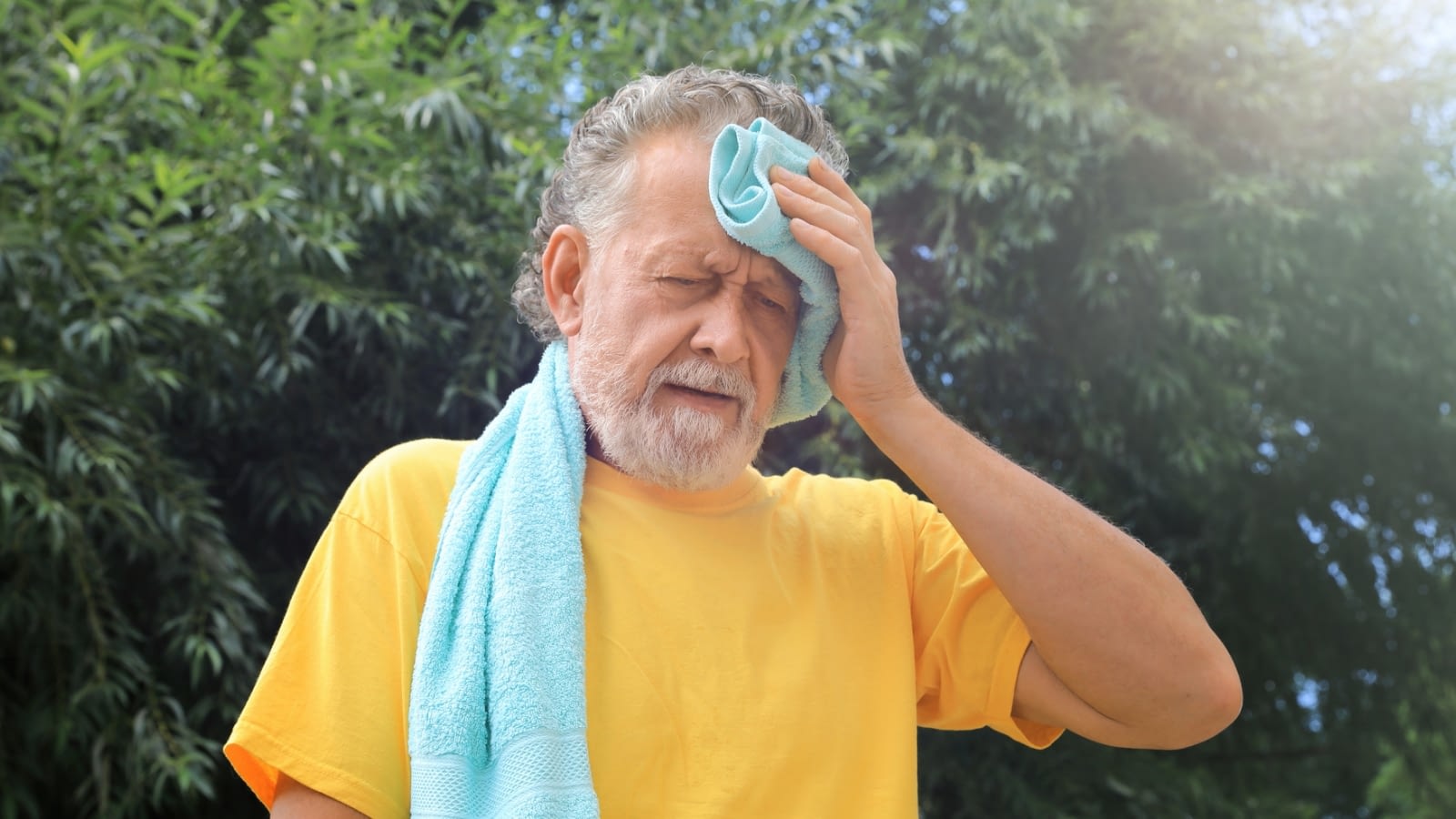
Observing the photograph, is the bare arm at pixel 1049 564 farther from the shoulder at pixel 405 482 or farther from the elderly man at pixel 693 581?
the shoulder at pixel 405 482

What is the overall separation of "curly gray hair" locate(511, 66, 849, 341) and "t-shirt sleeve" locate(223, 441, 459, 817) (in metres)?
0.37

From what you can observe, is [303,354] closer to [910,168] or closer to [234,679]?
[234,679]

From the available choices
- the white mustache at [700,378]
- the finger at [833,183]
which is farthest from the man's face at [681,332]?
the finger at [833,183]

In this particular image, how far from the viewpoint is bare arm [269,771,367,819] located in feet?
3.42

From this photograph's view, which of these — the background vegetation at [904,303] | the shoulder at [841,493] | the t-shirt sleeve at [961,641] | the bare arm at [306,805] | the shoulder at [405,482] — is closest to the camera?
the bare arm at [306,805]

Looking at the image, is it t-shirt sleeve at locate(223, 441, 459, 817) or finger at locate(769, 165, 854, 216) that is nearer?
t-shirt sleeve at locate(223, 441, 459, 817)

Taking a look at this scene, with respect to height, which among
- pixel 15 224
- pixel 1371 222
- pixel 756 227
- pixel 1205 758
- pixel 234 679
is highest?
pixel 1371 222

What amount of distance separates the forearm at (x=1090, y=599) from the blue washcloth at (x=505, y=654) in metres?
0.37

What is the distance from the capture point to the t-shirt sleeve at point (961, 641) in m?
1.29

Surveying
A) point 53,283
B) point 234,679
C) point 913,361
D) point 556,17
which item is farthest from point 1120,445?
point 53,283

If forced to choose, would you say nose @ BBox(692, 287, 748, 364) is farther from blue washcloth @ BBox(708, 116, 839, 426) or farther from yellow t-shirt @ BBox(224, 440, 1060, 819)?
yellow t-shirt @ BBox(224, 440, 1060, 819)

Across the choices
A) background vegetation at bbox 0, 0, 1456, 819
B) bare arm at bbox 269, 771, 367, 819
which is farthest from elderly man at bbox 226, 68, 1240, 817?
background vegetation at bbox 0, 0, 1456, 819

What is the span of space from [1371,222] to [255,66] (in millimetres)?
4115

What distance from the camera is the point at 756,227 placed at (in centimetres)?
121
